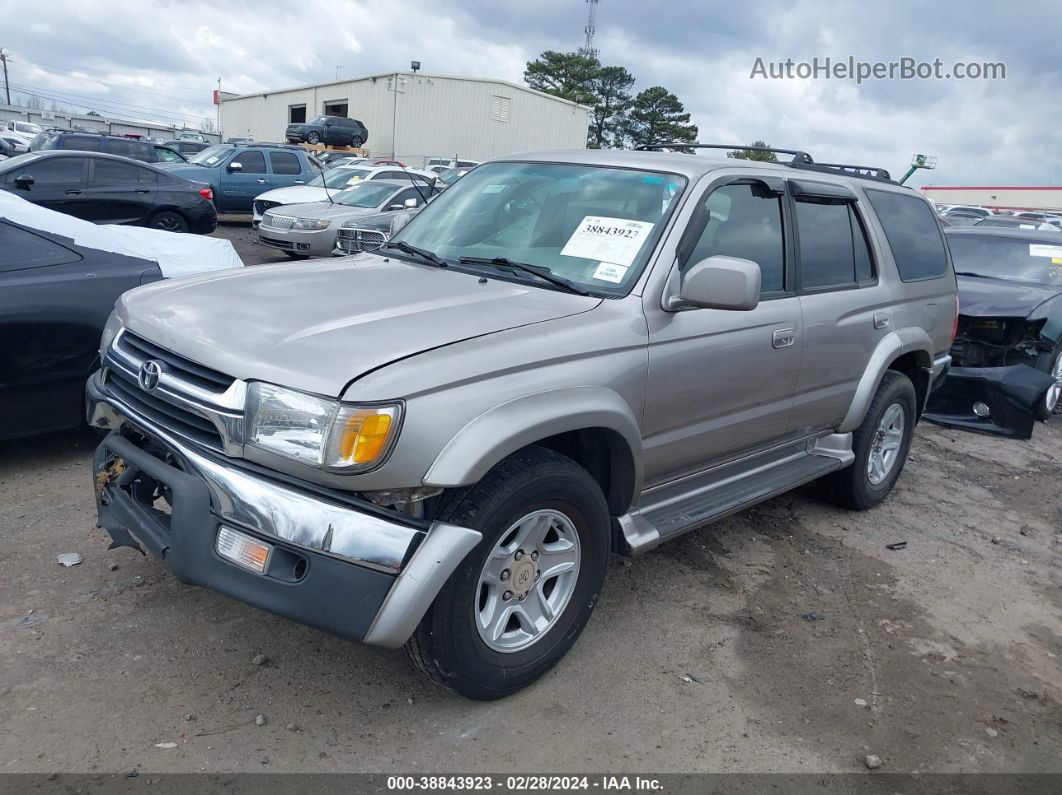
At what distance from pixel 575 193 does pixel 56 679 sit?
2710 millimetres

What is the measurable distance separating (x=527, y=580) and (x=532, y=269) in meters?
1.22

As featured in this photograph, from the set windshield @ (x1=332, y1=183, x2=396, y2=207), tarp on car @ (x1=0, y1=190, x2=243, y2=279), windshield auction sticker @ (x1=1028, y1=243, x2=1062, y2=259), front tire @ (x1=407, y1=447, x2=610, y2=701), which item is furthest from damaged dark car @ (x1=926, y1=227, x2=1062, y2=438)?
windshield @ (x1=332, y1=183, x2=396, y2=207)

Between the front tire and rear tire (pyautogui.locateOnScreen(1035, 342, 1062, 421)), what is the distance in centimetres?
579

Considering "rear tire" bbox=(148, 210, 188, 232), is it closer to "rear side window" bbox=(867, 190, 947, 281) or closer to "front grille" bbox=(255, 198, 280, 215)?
"front grille" bbox=(255, 198, 280, 215)

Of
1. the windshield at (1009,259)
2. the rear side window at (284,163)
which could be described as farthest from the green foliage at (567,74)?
the windshield at (1009,259)

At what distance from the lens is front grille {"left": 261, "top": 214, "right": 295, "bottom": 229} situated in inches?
481

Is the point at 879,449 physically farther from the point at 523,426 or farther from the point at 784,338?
the point at 523,426

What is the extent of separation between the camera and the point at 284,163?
17312mm

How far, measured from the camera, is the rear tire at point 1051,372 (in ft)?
24.0

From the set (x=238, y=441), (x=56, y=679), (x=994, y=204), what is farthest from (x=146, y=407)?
(x=994, y=204)

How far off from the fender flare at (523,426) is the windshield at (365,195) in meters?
10.8

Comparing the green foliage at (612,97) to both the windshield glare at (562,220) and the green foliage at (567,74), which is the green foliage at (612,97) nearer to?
the green foliage at (567,74)

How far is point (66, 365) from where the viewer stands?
4.59 meters

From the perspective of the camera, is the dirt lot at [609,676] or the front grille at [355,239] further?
the front grille at [355,239]
